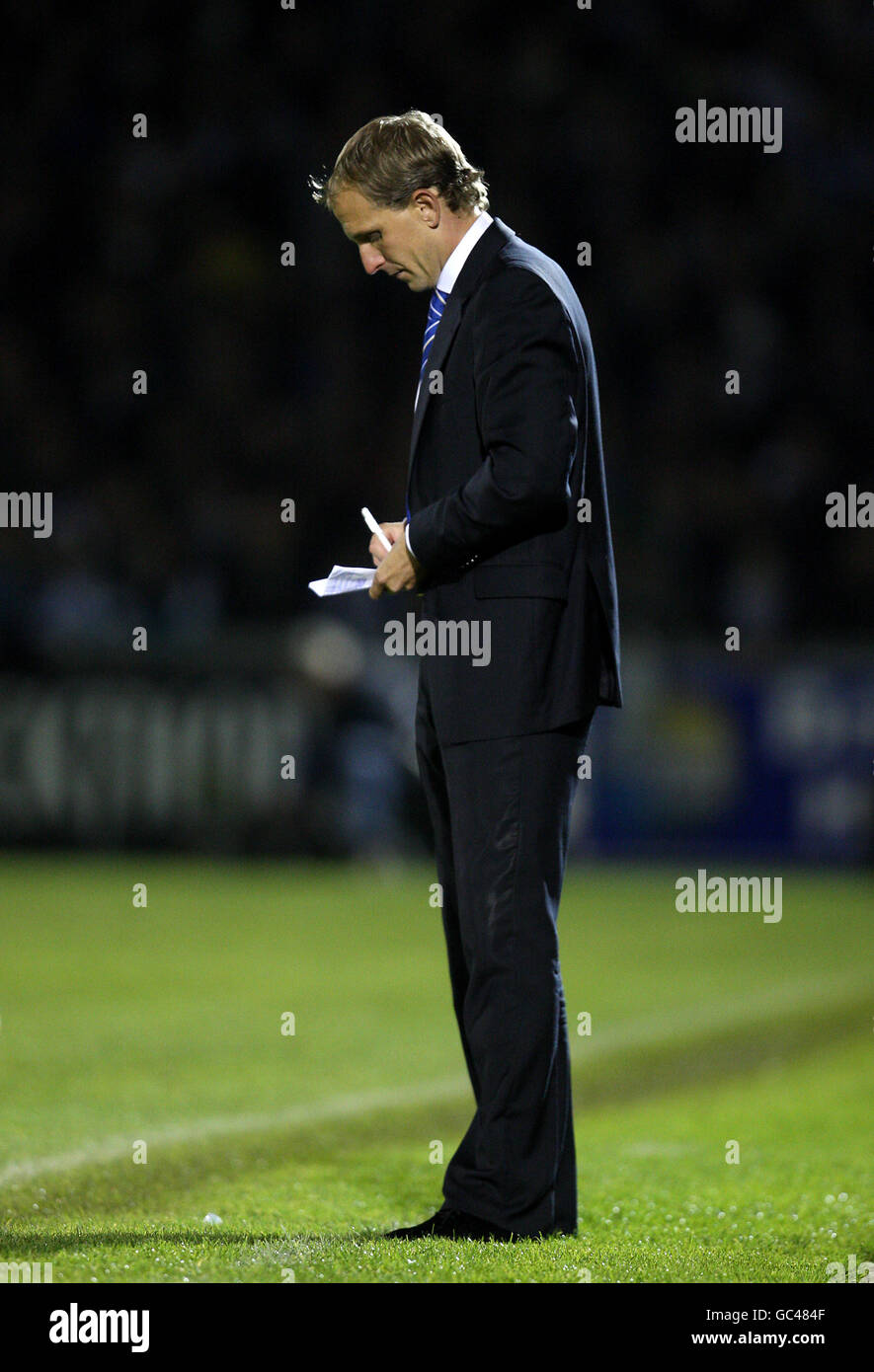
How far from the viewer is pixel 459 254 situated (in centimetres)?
386

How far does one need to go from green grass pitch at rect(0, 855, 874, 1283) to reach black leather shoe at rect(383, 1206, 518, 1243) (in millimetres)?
73

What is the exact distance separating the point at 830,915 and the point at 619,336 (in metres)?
6.84

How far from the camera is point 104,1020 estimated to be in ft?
23.1

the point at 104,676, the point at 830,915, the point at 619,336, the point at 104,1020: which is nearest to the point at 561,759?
the point at 104,1020

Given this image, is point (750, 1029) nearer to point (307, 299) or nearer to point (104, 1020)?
point (104, 1020)

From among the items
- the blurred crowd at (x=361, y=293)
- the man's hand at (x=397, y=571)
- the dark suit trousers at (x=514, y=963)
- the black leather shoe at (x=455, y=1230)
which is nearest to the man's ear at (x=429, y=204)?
the man's hand at (x=397, y=571)

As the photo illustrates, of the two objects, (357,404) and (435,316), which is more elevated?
(357,404)

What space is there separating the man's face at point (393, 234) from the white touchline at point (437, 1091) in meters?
2.28

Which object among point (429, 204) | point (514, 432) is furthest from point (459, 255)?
point (514, 432)

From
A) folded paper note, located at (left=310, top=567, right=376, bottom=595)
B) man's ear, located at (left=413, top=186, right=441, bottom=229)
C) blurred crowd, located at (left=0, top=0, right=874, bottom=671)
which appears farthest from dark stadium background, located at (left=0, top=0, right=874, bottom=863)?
man's ear, located at (left=413, top=186, right=441, bottom=229)

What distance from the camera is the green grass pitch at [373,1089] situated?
12.4 feet

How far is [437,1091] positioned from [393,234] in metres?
3.06

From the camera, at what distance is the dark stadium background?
13.0 m

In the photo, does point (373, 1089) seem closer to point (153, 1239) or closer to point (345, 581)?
point (153, 1239)
